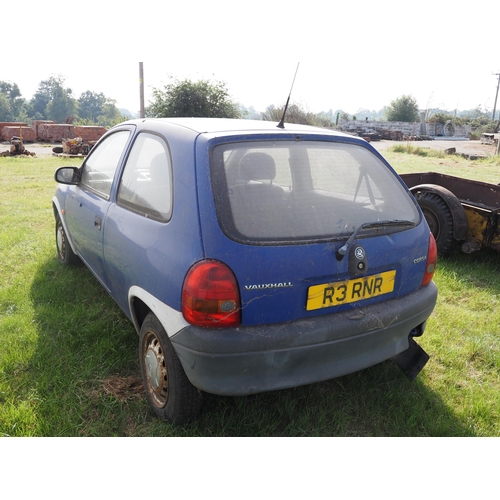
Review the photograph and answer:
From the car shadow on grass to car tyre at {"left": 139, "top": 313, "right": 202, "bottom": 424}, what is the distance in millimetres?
95

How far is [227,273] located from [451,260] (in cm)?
422

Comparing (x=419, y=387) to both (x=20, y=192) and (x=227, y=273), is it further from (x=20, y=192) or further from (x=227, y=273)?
(x=20, y=192)

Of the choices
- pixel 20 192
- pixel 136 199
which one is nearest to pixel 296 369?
pixel 136 199

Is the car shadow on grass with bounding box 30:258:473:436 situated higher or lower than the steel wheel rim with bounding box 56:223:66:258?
lower

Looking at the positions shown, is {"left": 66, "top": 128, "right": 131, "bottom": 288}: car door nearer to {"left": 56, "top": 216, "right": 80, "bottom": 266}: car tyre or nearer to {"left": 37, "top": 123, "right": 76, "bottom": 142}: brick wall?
{"left": 56, "top": 216, "right": 80, "bottom": 266}: car tyre

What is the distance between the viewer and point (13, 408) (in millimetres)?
2539

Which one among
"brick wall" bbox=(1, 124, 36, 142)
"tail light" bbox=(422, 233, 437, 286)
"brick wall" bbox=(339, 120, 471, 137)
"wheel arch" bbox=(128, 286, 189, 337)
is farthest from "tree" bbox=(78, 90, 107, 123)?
"tail light" bbox=(422, 233, 437, 286)

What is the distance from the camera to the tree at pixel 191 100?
22234 mm

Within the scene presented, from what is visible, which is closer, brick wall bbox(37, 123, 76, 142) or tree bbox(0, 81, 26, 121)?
brick wall bbox(37, 123, 76, 142)

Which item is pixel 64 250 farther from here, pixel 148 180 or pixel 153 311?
pixel 153 311

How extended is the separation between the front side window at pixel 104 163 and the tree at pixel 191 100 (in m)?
19.2

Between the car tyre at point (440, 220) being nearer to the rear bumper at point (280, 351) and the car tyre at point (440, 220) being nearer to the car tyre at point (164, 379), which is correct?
the rear bumper at point (280, 351)

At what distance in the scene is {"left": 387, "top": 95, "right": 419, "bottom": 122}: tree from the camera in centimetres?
6594

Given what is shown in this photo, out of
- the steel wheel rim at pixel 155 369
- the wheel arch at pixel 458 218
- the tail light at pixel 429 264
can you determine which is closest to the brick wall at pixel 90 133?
the wheel arch at pixel 458 218
